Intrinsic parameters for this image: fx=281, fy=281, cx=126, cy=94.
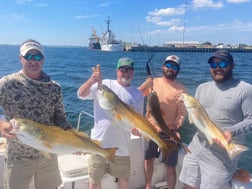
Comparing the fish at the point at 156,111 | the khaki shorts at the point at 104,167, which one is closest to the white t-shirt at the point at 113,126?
the khaki shorts at the point at 104,167

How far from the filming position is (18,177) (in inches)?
116

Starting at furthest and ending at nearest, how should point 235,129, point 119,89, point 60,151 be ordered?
point 119,89 → point 235,129 → point 60,151

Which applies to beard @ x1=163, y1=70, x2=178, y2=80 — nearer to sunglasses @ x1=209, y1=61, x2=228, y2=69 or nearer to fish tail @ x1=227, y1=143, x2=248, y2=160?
sunglasses @ x1=209, y1=61, x2=228, y2=69

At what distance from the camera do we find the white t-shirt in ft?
11.8

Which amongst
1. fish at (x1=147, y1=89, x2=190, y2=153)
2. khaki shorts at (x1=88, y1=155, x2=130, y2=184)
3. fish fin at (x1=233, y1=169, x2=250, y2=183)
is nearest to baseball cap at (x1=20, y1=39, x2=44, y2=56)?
fish at (x1=147, y1=89, x2=190, y2=153)

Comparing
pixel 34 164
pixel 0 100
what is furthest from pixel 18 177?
pixel 0 100

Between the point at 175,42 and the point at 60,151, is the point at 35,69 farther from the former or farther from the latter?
the point at 175,42

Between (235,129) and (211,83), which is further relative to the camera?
(211,83)

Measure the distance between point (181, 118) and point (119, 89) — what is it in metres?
1.13

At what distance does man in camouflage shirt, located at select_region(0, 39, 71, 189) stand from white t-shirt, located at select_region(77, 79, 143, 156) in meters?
0.67

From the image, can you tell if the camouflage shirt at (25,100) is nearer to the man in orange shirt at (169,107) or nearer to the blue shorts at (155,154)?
the man in orange shirt at (169,107)

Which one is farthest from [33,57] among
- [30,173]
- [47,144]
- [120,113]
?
[30,173]

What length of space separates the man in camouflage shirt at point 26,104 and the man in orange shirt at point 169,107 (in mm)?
1537

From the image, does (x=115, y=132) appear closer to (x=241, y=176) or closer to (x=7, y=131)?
(x=7, y=131)
